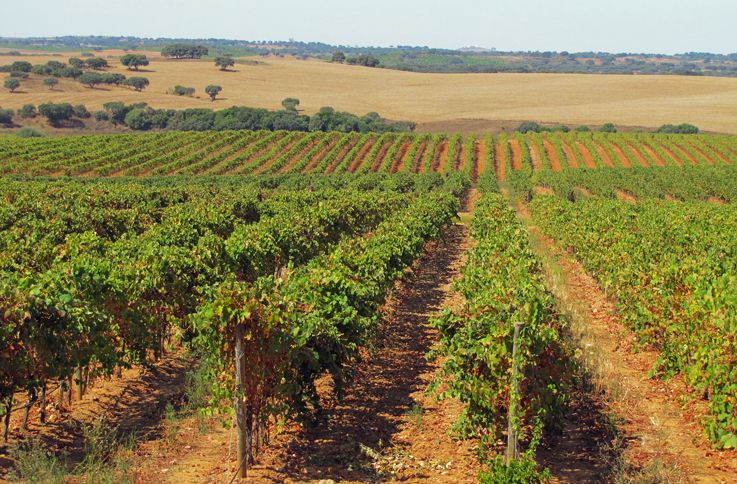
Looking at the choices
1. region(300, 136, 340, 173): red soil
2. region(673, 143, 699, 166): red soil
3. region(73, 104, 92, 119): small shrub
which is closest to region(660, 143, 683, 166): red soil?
region(673, 143, 699, 166): red soil

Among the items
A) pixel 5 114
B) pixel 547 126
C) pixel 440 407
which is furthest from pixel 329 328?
pixel 5 114

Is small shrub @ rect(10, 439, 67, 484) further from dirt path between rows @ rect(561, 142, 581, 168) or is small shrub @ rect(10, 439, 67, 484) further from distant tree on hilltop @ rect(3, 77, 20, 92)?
distant tree on hilltop @ rect(3, 77, 20, 92)

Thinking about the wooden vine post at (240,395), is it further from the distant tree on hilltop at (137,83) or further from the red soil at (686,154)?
the distant tree on hilltop at (137,83)

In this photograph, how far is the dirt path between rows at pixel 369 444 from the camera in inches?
400

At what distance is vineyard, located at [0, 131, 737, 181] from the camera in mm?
69375

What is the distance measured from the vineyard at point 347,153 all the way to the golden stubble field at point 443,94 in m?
21.3

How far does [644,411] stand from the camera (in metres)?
12.7

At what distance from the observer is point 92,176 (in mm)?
65750

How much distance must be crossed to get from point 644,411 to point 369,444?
16.8 feet

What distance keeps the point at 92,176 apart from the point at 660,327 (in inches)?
2391

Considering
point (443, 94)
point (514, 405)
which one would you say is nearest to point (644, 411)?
point (514, 405)

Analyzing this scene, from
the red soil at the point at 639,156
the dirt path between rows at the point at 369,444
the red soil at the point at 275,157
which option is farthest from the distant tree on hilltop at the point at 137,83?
the dirt path between rows at the point at 369,444

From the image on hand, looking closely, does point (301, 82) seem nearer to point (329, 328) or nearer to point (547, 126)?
point (547, 126)

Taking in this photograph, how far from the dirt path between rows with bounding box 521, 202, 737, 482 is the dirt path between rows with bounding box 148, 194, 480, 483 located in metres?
2.63
